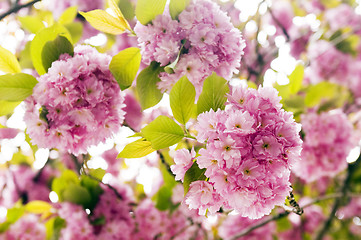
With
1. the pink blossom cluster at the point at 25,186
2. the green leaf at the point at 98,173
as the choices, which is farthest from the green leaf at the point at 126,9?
the pink blossom cluster at the point at 25,186

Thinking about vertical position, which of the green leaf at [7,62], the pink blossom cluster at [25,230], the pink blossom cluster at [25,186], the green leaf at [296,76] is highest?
the green leaf at [7,62]

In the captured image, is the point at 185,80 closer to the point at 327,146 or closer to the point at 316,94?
the point at 316,94

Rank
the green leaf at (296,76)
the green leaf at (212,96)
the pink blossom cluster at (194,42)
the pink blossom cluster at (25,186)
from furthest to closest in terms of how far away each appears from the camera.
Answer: the pink blossom cluster at (25,186) < the green leaf at (296,76) < the pink blossom cluster at (194,42) < the green leaf at (212,96)

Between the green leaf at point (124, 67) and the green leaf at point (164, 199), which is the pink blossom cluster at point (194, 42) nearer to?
the green leaf at point (124, 67)

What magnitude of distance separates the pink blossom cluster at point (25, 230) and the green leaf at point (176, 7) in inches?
68.3

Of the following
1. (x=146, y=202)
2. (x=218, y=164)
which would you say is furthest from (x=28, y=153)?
(x=218, y=164)

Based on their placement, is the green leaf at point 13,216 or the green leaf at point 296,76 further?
the green leaf at point 13,216

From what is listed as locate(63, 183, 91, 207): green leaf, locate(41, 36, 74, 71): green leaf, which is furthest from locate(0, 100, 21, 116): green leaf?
locate(63, 183, 91, 207): green leaf

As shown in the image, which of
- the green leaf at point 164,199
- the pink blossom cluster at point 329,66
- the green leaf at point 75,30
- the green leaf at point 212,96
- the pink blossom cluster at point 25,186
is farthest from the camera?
the pink blossom cluster at point 329,66

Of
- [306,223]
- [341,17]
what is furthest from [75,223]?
[341,17]

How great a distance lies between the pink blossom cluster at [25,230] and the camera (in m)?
1.91

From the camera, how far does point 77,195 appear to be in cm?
149

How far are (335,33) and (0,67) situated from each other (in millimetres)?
2642

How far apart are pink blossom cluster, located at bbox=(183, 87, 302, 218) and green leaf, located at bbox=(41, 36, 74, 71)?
53 cm
